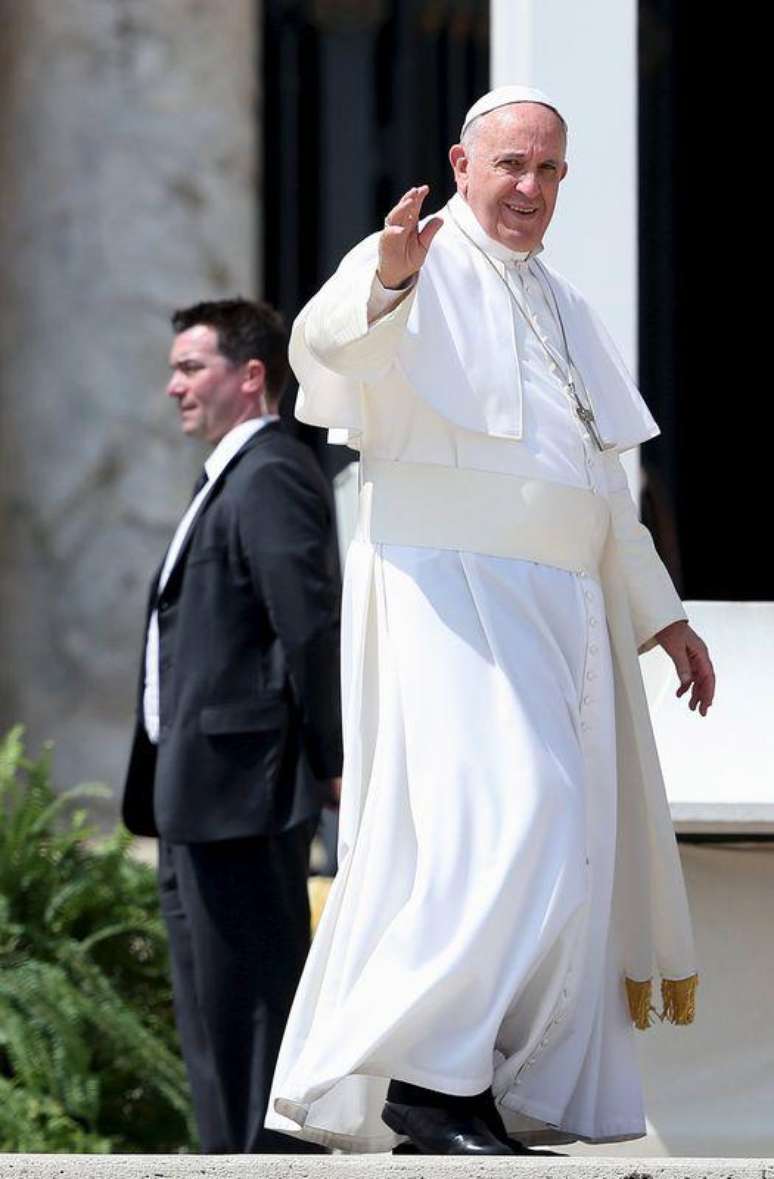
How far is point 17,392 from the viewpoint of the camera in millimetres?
9609

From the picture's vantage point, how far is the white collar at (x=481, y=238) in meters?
5.27

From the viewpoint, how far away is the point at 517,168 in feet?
16.8

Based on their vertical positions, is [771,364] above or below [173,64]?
below

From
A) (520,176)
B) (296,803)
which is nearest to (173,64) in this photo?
(296,803)

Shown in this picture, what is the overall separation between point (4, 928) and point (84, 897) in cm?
28

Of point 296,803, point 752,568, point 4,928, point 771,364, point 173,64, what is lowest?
point 4,928

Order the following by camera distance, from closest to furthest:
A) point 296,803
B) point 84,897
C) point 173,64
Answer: point 296,803
point 84,897
point 173,64

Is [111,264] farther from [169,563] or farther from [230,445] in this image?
[169,563]

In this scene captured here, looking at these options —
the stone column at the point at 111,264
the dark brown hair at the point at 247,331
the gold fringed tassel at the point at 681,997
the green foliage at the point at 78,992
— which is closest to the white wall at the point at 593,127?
the dark brown hair at the point at 247,331

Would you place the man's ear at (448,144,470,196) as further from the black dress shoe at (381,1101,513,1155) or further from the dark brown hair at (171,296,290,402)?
the dark brown hair at (171,296,290,402)

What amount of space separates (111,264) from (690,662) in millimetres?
4512

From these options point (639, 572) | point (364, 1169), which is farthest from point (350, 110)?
point (364, 1169)

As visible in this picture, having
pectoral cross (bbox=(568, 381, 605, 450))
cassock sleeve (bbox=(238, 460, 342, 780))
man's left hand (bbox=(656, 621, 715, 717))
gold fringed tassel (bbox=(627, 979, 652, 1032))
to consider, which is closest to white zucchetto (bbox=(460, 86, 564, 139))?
pectoral cross (bbox=(568, 381, 605, 450))

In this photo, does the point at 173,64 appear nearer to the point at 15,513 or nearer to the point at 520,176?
the point at 15,513
